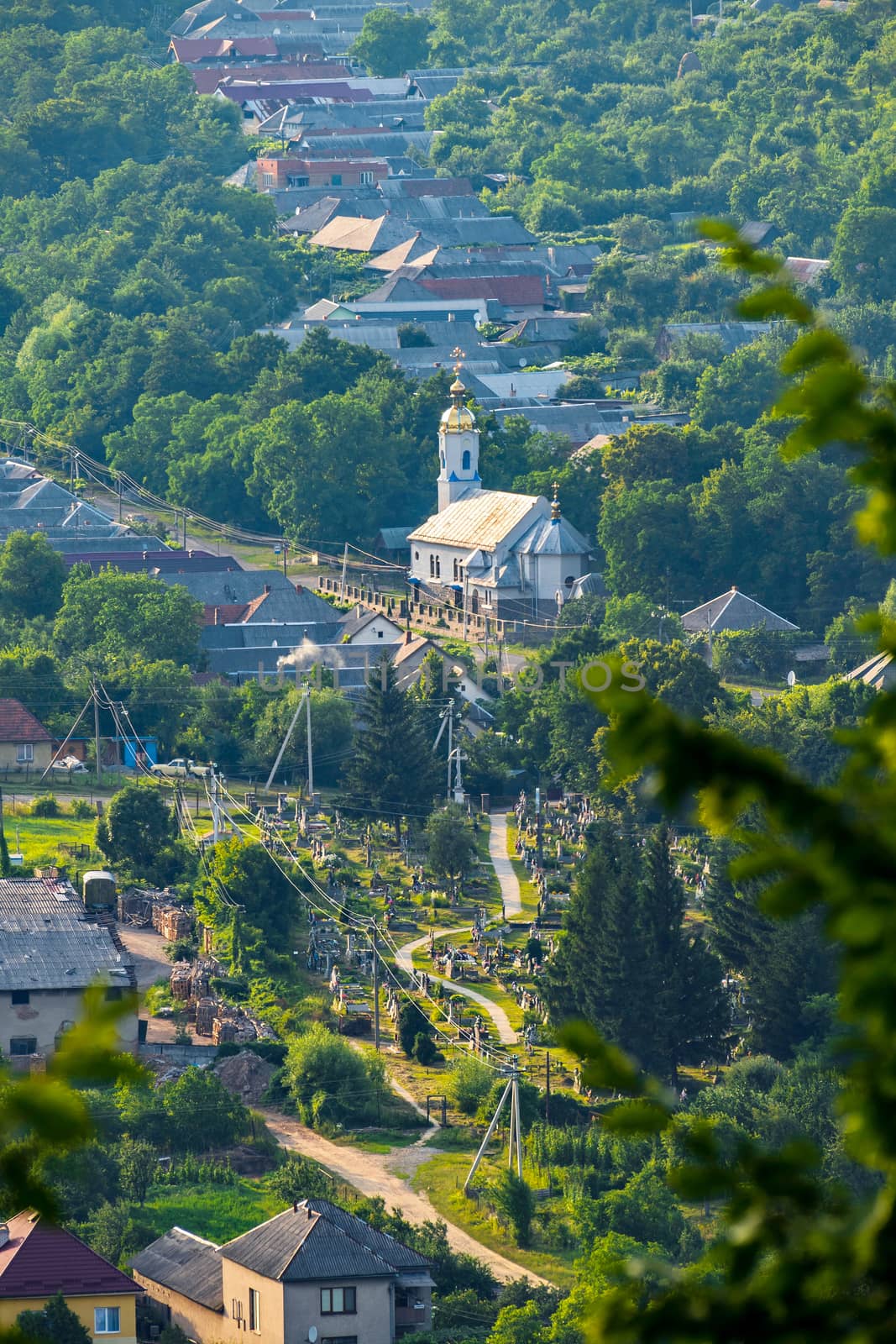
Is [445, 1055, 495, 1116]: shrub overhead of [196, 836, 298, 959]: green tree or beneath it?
beneath

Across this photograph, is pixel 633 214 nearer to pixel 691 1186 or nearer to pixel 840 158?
pixel 840 158

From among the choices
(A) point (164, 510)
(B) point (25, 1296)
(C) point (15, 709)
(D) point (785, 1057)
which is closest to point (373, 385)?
(A) point (164, 510)

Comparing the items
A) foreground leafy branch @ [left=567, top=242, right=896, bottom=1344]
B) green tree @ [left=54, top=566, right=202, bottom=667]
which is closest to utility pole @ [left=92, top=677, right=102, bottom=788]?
green tree @ [left=54, top=566, right=202, bottom=667]

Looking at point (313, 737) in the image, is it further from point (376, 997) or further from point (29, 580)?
point (376, 997)

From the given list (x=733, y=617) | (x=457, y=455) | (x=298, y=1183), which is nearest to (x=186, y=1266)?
(x=298, y=1183)

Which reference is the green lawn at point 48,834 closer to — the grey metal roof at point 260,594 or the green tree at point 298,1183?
the green tree at point 298,1183

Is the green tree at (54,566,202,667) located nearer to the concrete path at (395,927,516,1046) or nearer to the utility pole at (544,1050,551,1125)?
the concrete path at (395,927,516,1046)
